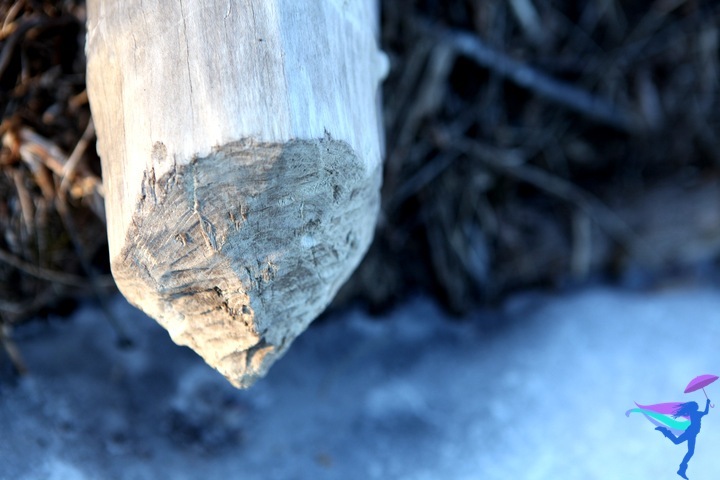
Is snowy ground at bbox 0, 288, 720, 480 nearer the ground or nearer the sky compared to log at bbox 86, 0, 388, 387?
nearer the ground

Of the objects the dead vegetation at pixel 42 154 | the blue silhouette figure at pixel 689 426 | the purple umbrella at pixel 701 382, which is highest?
the dead vegetation at pixel 42 154

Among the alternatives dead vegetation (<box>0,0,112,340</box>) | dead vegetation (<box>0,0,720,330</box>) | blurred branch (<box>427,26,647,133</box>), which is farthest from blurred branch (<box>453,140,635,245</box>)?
dead vegetation (<box>0,0,112,340</box>)

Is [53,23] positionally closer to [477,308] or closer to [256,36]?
[256,36]

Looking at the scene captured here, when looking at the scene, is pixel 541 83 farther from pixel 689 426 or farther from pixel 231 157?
pixel 231 157

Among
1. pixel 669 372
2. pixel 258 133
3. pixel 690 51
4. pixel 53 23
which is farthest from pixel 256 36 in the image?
pixel 690 51

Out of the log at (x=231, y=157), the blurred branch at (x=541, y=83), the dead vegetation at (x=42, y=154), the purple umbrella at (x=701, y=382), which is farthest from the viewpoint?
the blurred branch at (x=541, y=83)

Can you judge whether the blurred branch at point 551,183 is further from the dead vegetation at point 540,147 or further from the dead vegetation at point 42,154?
the dead vegetation at point 42,154
